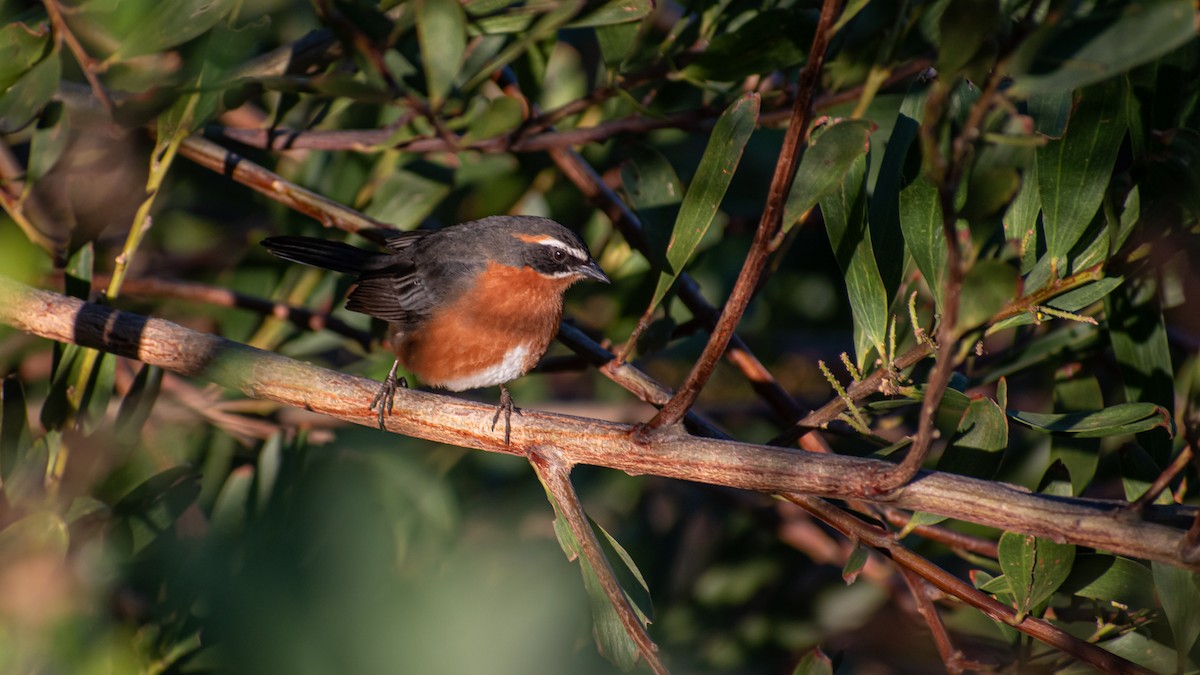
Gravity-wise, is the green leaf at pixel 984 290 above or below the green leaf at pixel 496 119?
above

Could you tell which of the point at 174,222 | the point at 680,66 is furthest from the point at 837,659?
the point at 174,222

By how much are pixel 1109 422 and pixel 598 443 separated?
1.42m

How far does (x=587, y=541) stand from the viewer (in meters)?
2.74

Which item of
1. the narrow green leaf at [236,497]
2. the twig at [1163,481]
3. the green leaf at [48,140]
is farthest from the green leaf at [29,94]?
the twig at [1163,481]

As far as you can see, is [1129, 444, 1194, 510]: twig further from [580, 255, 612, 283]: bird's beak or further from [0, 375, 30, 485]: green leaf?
[0, 375, 30, 485]: green leaf

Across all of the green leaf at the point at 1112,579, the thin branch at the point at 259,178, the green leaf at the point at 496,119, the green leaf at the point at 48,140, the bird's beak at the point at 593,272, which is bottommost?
the green leaf at the point at 1112,579

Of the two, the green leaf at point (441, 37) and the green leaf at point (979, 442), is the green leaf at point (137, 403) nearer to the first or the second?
the green leaf at point (441, 37)

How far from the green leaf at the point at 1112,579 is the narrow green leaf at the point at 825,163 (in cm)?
143

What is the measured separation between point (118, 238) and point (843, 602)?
13.2 ft

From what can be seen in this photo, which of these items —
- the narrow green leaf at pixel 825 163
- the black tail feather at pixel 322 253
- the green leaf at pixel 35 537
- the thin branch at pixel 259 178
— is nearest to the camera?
the narrow green leaf at pixel 825 163

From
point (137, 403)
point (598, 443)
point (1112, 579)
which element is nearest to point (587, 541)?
point (598, 443)

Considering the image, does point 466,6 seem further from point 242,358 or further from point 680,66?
point 242,358

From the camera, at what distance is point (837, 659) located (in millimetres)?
3404

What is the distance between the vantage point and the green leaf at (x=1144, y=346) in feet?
10.1
